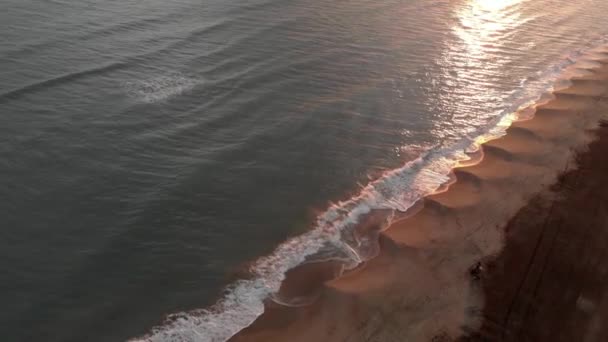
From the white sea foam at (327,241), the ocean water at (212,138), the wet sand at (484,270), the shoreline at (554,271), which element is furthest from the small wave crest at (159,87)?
the shoreline at (554,271)

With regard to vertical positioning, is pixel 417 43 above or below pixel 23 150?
above

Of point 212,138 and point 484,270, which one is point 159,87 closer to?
point 212,138

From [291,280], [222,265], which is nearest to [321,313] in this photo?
[291,280]

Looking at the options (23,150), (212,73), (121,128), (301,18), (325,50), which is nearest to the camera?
(23,150)

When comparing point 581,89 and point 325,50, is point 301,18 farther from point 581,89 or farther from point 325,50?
point 581,89

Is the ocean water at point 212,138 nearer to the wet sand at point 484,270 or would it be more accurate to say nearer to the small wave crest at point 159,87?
the small wave crest at point 159,87

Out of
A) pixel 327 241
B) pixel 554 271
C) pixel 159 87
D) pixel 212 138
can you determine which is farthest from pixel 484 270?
pixel 159 87
